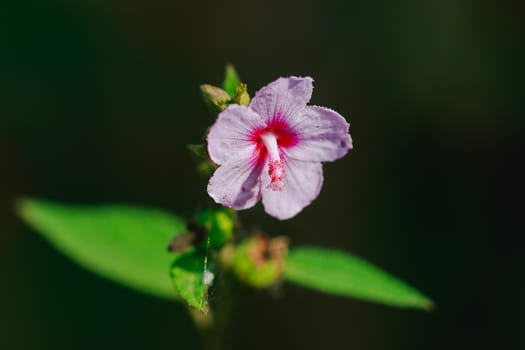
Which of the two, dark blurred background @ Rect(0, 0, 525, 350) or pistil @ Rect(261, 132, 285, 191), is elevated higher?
dark blurred background @ Rect(0, 0, 525, 350)

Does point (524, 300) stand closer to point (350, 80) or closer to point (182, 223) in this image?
point (350, 80)

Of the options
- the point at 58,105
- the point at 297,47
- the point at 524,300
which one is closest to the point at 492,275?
the point at 524,300

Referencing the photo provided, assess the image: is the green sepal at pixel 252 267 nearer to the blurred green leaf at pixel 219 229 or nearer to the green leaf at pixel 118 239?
the blurred green leaf at pixel 219 229

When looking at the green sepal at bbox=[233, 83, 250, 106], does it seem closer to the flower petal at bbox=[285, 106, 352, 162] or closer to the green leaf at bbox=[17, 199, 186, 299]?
the flower petal at bbox=[285, 106, 352, 162]

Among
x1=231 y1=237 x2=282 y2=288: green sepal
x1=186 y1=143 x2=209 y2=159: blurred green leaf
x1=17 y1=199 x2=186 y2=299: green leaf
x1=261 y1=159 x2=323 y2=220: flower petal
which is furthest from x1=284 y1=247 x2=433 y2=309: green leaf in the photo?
x1=186 y1=143 x2=209 y2=159: blurred green leaf

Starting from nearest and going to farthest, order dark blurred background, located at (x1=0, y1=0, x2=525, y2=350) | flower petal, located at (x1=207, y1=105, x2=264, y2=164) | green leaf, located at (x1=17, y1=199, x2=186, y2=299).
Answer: flower petal, located at (x1=207, y1=105, x2=264, y2=164), green leaf, located at (x1=17, y1=199, x2=186, y2=299), dark blurred background, located at (x1=0, y1=0, x2=525, y2=350)

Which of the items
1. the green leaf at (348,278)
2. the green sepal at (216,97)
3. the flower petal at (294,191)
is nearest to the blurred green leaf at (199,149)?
the green sepal at (216,97)
